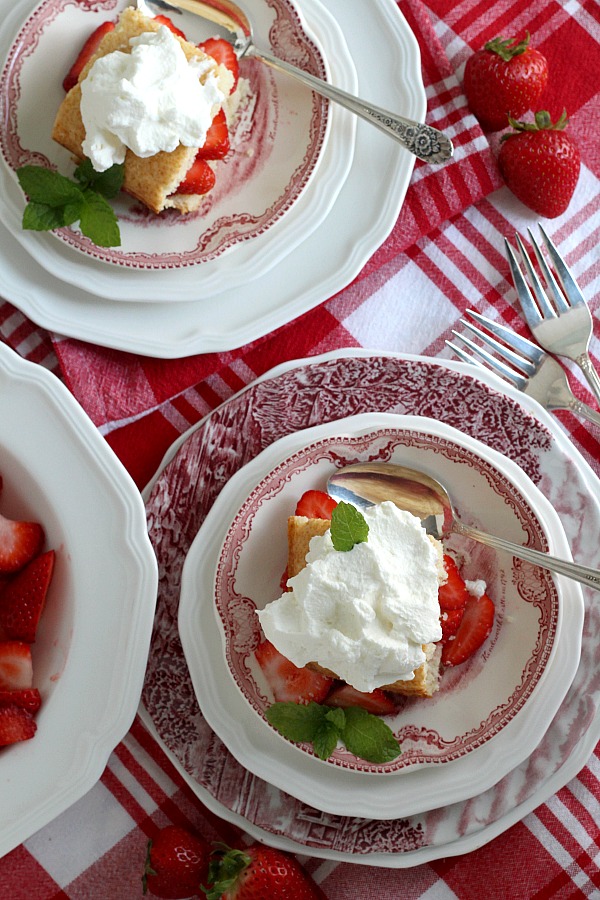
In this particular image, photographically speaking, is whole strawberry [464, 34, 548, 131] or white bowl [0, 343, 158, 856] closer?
white bowl [0, 343, 158, 856]

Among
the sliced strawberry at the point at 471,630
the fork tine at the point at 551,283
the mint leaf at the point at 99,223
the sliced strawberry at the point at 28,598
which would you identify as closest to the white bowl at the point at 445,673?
the sliced strawberry at the point at 471,630

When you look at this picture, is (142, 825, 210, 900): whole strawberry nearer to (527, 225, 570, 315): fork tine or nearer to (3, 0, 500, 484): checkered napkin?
(3, 0, 500, 484): checkered napkin

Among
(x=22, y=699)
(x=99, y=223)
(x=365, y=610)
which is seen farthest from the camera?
(x=99, y=223)


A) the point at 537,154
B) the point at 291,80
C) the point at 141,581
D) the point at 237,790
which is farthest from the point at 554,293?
the point at 237,790

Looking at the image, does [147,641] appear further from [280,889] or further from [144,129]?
[144,129]

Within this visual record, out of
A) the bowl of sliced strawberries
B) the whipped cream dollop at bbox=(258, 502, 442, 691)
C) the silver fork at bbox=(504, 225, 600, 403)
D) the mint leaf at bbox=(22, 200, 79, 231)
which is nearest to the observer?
the whipped cream dollop at bbox=(258, 502, 442, 691)

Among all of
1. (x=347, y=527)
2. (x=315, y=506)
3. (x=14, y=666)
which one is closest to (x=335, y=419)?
(x=315, y=506)

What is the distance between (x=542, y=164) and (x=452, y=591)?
83 cm

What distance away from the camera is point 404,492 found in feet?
5.20

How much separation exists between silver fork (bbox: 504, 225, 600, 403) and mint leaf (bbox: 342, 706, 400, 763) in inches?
30.8

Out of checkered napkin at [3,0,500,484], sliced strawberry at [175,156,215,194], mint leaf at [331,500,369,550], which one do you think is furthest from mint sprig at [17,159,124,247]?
mint leaf at [331,500,369,550]

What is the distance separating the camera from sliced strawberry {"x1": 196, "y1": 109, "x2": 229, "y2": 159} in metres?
1.68

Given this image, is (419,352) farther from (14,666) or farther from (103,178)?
(14,666)

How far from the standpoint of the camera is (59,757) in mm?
1480
